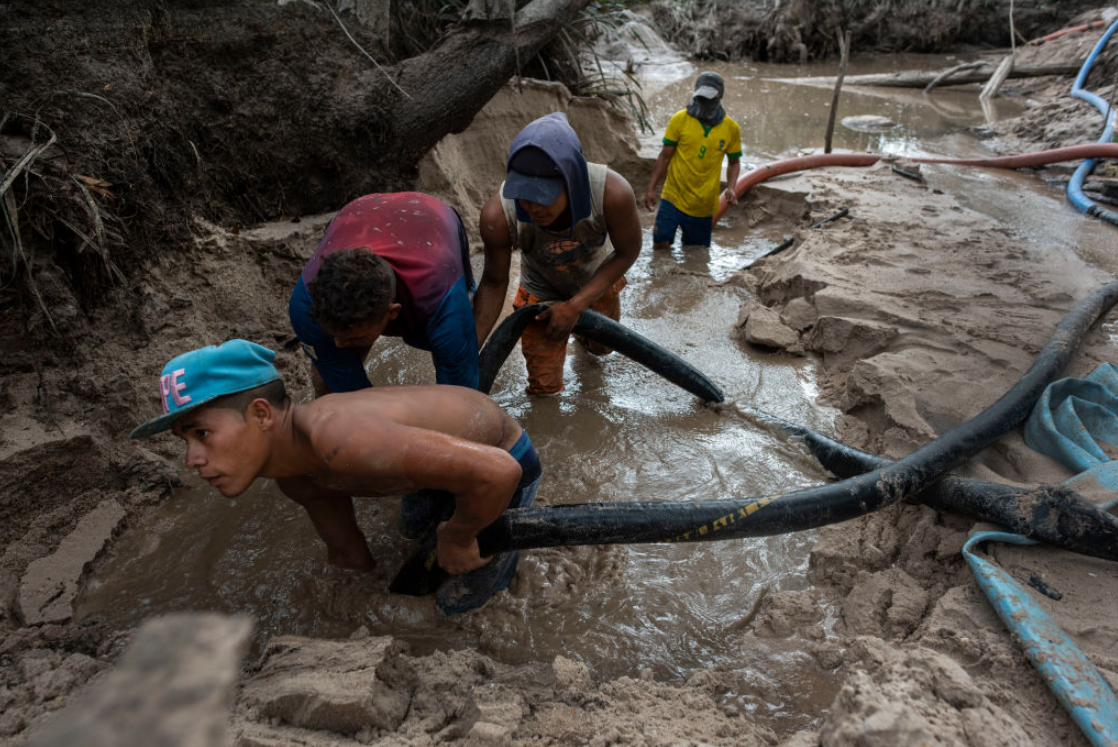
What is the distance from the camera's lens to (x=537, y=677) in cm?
182

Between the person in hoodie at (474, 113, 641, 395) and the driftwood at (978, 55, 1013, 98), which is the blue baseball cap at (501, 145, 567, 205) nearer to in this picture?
the person in hoodie at (474, 113, 641, 395)

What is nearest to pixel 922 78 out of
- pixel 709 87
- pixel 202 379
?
pixel 709 87

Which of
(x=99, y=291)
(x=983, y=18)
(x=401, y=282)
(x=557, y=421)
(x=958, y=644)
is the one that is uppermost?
(x=983, y=18)

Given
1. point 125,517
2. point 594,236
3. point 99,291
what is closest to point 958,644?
point 594,236

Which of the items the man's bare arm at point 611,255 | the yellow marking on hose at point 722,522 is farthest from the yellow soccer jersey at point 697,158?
the yellow marking on hose at point 722,522

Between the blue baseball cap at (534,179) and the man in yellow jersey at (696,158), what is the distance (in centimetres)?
300

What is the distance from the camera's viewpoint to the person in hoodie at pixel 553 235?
106 inches

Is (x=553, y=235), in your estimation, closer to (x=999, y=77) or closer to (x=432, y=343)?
(x=432, y=343)

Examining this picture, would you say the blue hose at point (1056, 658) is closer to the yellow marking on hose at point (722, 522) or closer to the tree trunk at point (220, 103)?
the yellow marking on hose at point (722, 522)

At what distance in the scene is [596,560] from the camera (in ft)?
8.11

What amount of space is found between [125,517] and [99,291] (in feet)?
3.48

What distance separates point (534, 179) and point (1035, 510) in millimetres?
2203

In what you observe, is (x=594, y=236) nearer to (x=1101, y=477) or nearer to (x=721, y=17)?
(x=1101, y=477)

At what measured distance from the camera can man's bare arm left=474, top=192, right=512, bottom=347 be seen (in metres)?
3.02
